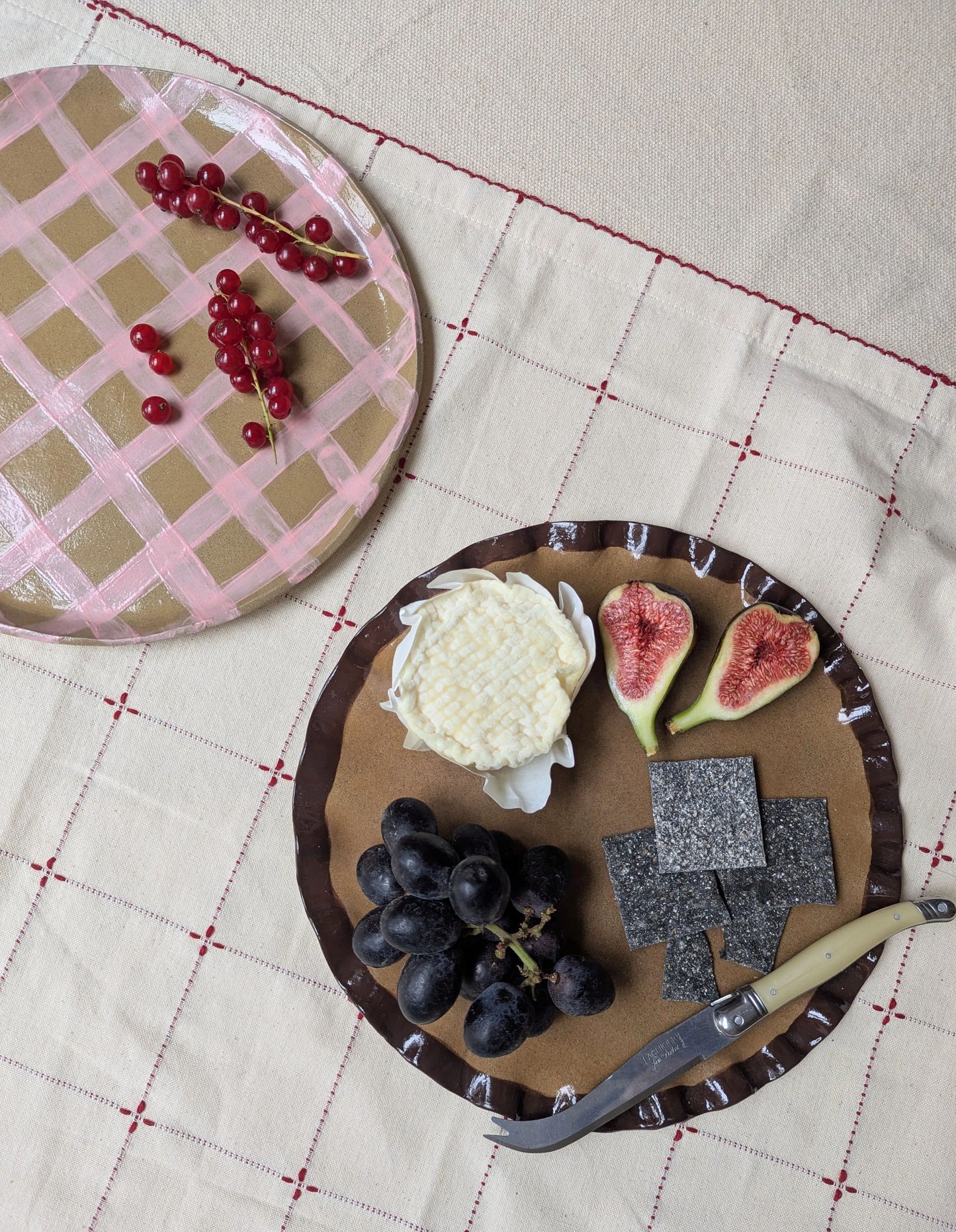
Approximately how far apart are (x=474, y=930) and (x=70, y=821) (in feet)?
2.18

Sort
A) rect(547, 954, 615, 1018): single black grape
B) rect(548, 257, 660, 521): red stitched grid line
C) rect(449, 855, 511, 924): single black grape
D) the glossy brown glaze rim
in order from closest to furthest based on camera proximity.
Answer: rect(449, 855, 511, 924): single black grape < rect(547, 954, 615, 1018): single black grape < the glossy brown glaze rim < rect(548, 257, 660, 521): red stitched grid line

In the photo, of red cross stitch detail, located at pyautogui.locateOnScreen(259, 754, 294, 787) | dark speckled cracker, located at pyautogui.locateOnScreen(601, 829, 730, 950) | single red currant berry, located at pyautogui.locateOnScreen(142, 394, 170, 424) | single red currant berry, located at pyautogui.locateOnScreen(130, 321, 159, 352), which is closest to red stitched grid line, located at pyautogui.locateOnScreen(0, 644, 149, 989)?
red cross stitch detail, located at pyautogui.locateOnScreen(259, 754, 294, 787)

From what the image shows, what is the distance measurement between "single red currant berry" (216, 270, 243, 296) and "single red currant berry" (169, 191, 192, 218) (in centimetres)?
11

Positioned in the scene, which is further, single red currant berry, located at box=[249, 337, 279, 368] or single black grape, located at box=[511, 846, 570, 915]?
single red currant berry, located at box=[249, 337, 279, 368]

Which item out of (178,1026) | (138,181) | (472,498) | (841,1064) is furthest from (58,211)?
(841,1064)

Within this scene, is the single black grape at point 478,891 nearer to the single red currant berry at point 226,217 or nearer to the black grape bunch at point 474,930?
the black grape bunch at point 474,930

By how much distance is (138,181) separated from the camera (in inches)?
54.8

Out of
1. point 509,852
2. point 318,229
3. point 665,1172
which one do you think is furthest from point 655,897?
point 318,229

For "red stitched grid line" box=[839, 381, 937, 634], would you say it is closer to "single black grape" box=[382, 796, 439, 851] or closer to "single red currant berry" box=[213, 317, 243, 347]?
"single black grape" box=[382, 796, 439, 851]

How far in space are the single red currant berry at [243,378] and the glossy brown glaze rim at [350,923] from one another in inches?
15.2

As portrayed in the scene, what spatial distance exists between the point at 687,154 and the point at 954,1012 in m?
1.41

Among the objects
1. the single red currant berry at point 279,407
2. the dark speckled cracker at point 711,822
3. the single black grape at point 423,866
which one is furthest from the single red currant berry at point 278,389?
the dark speckled cracker at point 711,822

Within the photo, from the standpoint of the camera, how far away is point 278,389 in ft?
4.40

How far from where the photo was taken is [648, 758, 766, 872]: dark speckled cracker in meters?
1.29
